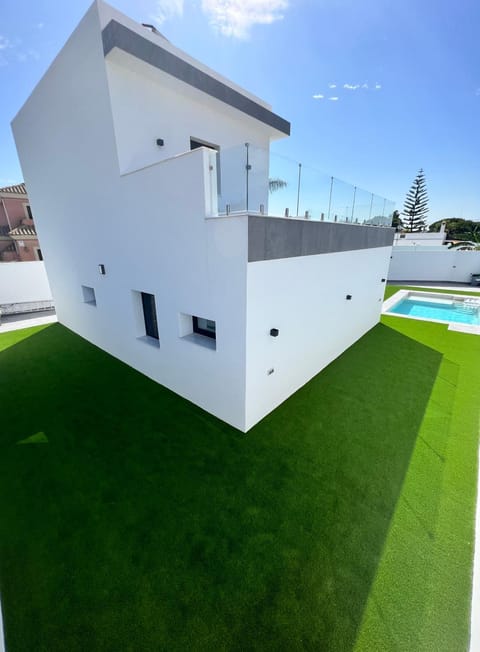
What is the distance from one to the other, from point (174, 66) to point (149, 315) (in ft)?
17.2

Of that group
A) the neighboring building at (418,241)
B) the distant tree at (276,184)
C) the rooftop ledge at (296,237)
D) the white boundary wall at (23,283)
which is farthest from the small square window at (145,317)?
the neighboring building at (418,241)

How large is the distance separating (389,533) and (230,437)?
242 centimetres

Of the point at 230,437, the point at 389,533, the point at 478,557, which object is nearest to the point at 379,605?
the point at 389,533

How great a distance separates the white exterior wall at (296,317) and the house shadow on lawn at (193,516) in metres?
0.63

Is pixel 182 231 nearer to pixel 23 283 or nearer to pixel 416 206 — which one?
pixel 23 283

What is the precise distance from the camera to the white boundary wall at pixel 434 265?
1736cm

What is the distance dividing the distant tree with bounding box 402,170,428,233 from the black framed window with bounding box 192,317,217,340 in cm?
4549

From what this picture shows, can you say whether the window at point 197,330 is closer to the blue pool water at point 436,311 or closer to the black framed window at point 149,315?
the black framed window at point 149,315

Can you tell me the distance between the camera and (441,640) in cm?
210

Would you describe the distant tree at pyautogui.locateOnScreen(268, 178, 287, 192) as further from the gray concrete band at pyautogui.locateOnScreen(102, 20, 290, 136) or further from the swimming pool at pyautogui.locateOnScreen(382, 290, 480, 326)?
the swimming pool at pyautogui.locateOnScreen(382, 290, 480, 326)

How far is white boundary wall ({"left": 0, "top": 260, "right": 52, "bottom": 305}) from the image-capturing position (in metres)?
11.5

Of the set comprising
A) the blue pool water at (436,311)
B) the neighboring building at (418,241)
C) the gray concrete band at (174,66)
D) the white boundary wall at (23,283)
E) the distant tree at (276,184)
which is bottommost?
the blue pool water at (436,311)

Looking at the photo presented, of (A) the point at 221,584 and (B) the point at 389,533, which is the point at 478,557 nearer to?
(B) the point at 389,533

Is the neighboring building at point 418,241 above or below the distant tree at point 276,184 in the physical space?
below
